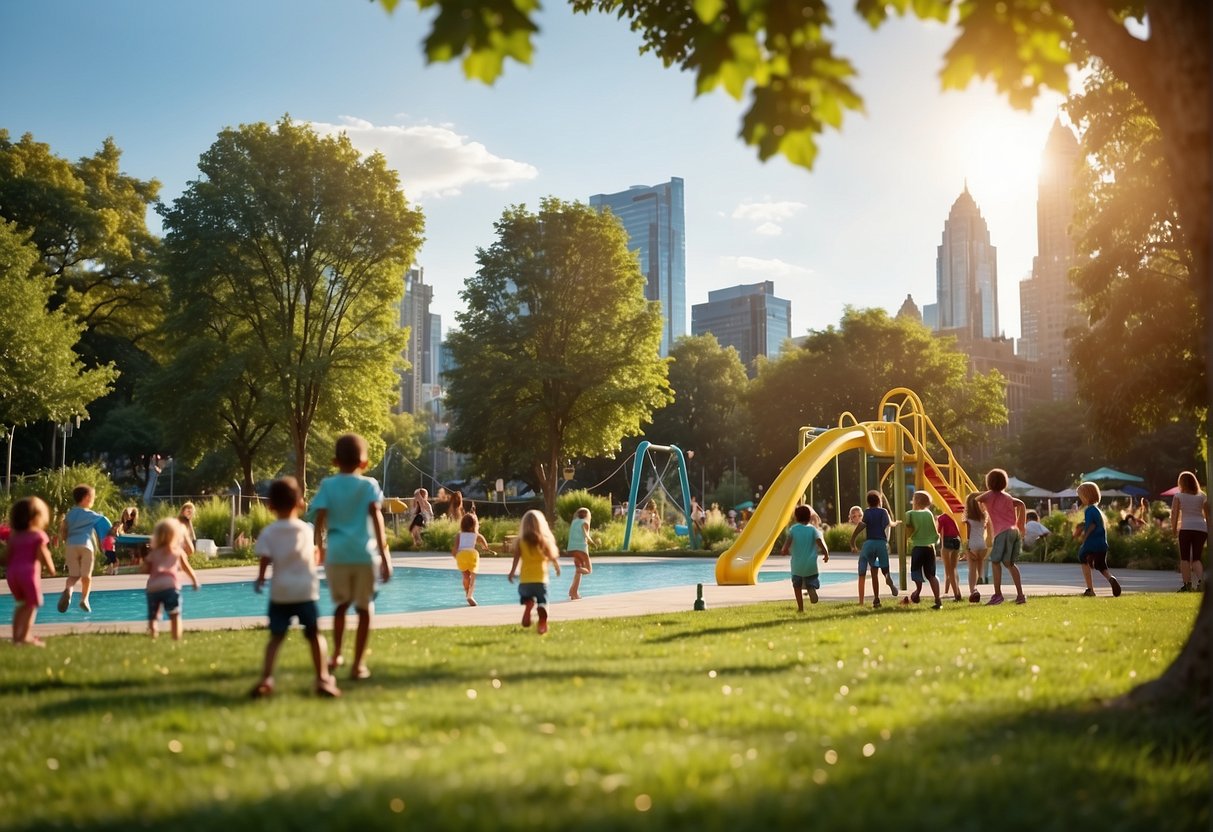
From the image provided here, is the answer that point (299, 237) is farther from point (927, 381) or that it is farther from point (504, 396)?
point (927, 381)

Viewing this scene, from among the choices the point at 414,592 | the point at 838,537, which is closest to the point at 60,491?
the point at 414,592

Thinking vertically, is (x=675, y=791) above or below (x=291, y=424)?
below

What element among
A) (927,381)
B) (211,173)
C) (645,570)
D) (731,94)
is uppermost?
(211,173)

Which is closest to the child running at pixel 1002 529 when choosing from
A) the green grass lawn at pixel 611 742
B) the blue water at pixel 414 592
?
the blue water at pixel 414 592

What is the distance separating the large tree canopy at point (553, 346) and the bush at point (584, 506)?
677 centimetres

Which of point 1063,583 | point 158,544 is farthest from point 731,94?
point 1063,583

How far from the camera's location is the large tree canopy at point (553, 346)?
45562 mm

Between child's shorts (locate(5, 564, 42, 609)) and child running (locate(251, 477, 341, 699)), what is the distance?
454 centimetres

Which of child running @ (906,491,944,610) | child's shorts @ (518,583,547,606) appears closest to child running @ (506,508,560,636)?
child's shorts @ (518,583,547,606)

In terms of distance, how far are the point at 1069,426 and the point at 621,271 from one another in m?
52.1

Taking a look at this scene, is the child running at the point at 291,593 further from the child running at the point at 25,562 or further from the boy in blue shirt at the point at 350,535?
the child running at the point at 25,562

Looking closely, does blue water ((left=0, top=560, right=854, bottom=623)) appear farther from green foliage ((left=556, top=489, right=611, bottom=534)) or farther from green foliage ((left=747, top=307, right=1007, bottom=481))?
green foliage ((left=747, top=307, right=1007, bottom=481))

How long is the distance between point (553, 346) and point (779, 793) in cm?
4292

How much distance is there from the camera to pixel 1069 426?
3324 inches
